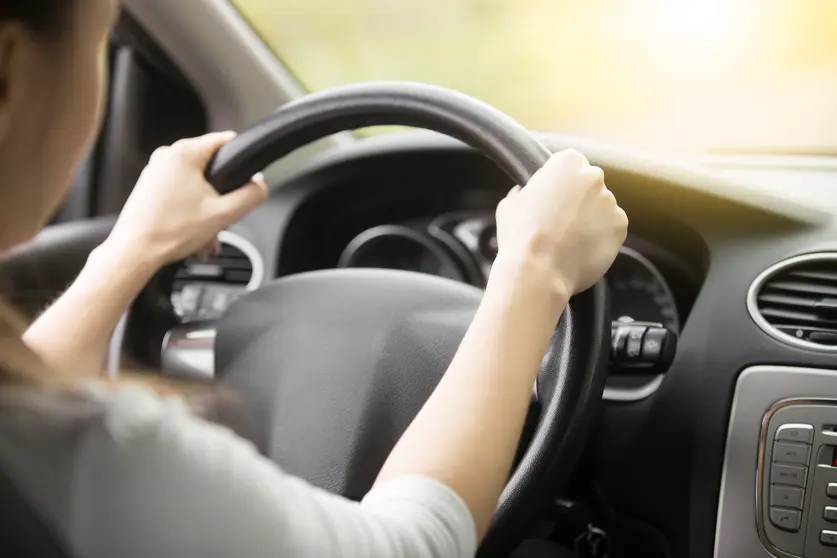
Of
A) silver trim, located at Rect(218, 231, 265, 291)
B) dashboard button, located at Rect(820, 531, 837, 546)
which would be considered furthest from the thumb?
dashboard button, located at Rect(820, 531, 837, 546)

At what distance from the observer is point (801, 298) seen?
30.6 inches

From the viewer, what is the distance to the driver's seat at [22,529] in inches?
14.5

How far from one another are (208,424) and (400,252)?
68cm

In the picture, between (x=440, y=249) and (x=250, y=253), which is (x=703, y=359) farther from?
(x=250, y=253)

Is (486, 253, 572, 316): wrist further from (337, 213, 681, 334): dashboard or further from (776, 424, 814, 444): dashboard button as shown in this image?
(337, 213, 681, 334): dashboard

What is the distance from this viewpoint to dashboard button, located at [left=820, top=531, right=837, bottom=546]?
721mm

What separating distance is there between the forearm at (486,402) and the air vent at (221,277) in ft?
1.80

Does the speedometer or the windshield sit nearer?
the speedometer

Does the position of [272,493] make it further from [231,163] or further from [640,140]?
[640,140]

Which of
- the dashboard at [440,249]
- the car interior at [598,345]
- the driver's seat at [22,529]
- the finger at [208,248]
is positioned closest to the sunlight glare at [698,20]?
the car interior at [598,345]

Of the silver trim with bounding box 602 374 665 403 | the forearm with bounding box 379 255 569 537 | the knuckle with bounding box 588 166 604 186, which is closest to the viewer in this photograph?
the forearm with bounding box 379 255 569 537

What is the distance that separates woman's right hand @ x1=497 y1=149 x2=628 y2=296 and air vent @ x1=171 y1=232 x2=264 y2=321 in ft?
1.69

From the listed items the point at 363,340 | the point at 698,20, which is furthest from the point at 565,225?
the point at 698,20

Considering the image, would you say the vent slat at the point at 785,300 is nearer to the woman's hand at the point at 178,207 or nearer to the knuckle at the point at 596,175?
the knuckle at the point at 596,175
